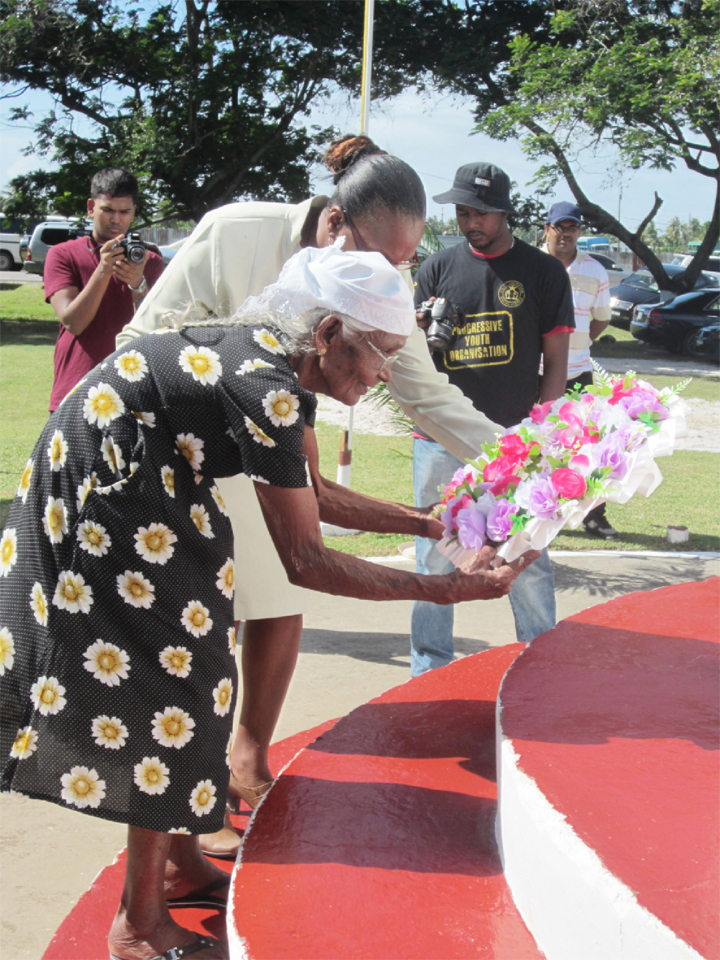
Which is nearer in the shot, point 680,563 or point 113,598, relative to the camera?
point 113,598

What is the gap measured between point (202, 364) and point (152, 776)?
33.0 inches

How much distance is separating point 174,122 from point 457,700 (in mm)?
17690

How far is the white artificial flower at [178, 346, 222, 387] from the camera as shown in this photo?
71.8 inches

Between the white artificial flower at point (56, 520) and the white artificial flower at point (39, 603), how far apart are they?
0.34ft

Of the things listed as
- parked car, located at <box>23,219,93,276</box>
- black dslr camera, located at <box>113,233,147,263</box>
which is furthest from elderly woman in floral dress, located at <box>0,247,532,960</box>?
parked car, located at <box>23,219,93,276</box>

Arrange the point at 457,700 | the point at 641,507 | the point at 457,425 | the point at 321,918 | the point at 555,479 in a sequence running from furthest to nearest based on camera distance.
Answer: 1. the point at 641,507
2. the point at 457,425
3. the point at 457,700
4. the point at 555,479
5. the point at 321,918

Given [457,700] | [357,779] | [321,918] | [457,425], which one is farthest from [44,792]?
[457,425]

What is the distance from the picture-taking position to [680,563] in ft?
19.4

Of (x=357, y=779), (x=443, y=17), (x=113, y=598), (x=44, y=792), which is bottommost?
(x=357, y=779)

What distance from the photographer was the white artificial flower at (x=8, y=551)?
1.97 metres

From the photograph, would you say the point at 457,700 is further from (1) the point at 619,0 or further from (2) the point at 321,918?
(1) the point at 619,0

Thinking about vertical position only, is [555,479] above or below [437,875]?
above

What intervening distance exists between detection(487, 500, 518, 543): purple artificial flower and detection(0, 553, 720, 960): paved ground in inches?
58.2

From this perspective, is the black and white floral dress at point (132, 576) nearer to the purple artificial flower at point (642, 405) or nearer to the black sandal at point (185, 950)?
the black sandal at point (185, 950)
